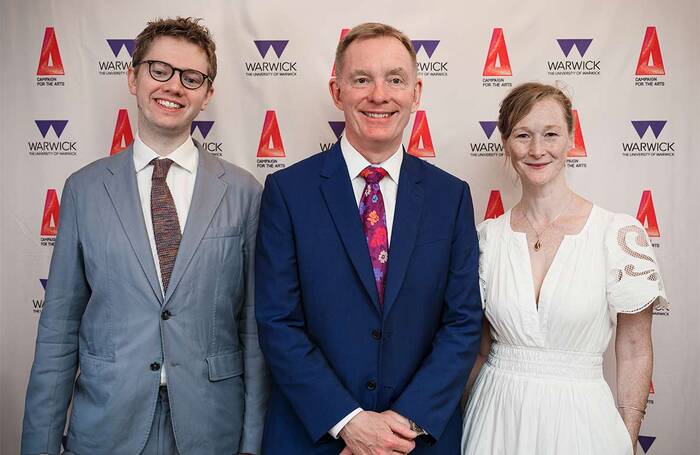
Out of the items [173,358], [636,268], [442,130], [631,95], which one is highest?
[631,95]

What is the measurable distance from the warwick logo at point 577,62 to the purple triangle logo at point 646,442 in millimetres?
1519

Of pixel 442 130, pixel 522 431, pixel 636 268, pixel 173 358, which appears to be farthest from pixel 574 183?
pixel 173 358

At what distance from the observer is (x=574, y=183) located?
248cm

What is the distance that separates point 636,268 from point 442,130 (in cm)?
102

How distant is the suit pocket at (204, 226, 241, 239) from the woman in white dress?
80 centimetres

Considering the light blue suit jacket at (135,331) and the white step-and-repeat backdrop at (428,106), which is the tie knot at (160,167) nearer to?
the light blue suit jacket at (135,331)

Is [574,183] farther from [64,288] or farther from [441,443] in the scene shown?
[64,288]

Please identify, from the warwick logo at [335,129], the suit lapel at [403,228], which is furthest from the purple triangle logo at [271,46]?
the suit lapel at [403,228]

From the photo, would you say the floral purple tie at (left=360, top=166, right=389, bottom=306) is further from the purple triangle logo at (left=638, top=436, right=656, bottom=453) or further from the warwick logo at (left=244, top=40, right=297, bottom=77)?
the purple triangle logo at (left=638, top=436, right=656, bottom=453)

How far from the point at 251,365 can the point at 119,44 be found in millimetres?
1560

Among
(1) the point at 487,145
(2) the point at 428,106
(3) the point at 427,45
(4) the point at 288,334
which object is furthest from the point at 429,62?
(4) the point at 288,334

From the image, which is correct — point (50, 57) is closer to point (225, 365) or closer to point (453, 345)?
point (225, 365)

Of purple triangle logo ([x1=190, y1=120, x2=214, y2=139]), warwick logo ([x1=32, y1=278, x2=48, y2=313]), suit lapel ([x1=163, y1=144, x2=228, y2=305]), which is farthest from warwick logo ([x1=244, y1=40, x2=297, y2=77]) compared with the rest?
warwick logo ([x1=32, y1=278, x2=48, y2=313])

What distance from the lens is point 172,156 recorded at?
1865 millimetres
